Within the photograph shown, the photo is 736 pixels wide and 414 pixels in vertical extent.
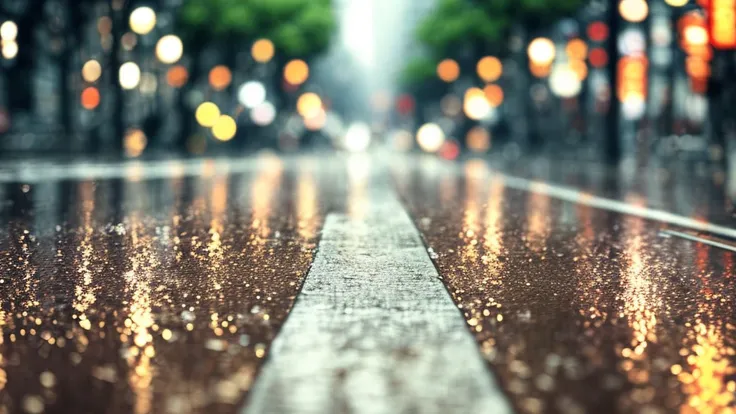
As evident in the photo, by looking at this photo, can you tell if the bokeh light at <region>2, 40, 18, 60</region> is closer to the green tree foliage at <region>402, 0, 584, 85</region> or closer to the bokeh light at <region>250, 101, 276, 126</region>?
the green tree foliage at <region>402, 0, 584, 85</region>

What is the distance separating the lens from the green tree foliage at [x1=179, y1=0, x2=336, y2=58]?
49625mm

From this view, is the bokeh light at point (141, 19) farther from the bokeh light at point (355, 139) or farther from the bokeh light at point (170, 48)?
the bokeh light at point (355, 139)

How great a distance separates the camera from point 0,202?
16.6 meters

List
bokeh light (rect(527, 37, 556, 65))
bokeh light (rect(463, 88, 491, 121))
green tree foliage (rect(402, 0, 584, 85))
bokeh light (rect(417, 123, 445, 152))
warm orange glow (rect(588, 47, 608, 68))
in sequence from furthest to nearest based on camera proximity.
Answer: bokeh light (rect(417, 123, 445, 152)), bokeh light (rect(463, 88, 491, 121)), warm orange glow (rect(588, 47, 608, 68)), green tree foliage (rect(402, 0, 584, 85)), bokeh light (rect(527, 37, 556, 65))

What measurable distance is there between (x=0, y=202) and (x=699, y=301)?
1224cm

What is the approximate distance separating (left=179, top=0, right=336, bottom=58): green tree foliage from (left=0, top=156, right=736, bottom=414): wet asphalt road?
36.0 m

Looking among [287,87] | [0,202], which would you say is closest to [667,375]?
[0,202]

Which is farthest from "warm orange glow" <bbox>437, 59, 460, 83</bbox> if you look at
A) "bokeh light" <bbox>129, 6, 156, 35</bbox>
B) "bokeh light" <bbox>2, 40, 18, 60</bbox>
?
"bokeh light" <bbox>2, 40, 18, 60</bbox>

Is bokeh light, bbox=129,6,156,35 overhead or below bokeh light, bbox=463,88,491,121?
overhead

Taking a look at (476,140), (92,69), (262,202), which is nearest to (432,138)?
(476,140)

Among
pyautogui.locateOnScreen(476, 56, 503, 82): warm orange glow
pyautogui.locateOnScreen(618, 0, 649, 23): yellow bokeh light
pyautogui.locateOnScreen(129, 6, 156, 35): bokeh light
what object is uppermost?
pyautogui.locateOnScreen(618, 0, 649, 23): yellow bokeh light

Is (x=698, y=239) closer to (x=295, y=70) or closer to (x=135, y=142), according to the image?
(x=135, y=142)

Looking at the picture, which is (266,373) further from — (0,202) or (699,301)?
(0,202)

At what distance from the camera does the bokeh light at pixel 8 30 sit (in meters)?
33.6
